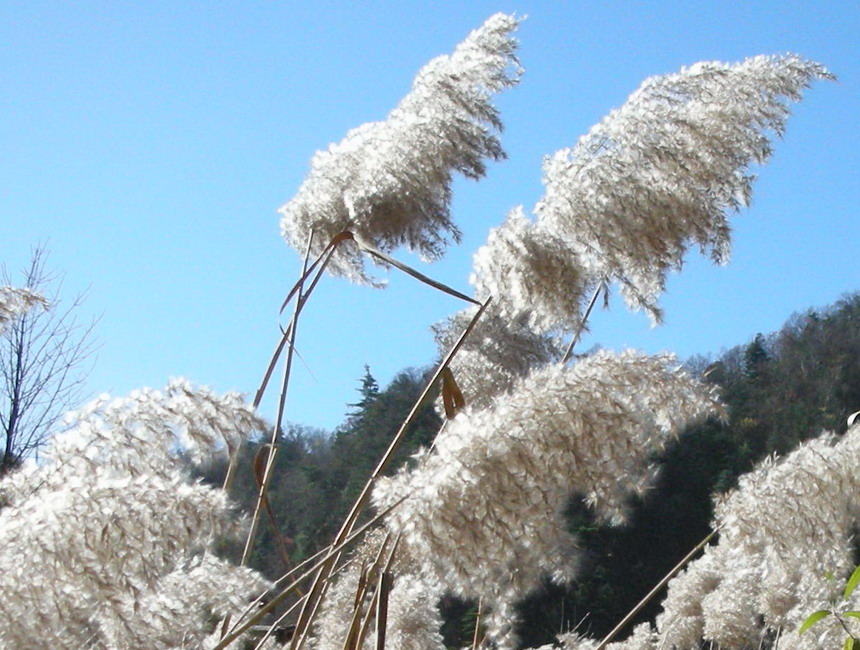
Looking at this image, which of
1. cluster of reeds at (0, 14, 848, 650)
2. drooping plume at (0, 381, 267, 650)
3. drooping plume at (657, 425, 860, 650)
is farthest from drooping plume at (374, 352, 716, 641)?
drooping plume at (657, 425, 860, 650)

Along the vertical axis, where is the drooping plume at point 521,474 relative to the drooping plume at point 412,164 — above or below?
below

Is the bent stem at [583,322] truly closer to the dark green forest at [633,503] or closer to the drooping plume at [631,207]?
the drooping plume at [631,207]

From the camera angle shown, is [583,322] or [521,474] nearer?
[521,474]

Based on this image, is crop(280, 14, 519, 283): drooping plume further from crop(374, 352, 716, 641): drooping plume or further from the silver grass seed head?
crop(374, 352, 716, 641): drooping plume

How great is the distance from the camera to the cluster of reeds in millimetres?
1290

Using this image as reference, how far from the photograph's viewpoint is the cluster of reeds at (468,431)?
1.29 metres

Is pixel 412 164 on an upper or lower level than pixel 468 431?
upper

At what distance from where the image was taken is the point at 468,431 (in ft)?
5.05

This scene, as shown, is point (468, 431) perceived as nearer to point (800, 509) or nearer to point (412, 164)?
point (800, 509)

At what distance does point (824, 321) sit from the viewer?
21.2 metres

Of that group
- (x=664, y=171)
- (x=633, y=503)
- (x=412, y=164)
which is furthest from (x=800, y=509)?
(x=633, y=503)

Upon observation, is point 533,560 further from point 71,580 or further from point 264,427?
point 71,580

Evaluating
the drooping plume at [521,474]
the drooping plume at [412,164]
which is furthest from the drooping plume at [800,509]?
the drooping plume at [412,164]

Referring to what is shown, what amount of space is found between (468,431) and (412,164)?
3.29ft
